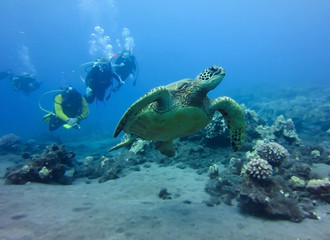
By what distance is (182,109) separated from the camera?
167 inches

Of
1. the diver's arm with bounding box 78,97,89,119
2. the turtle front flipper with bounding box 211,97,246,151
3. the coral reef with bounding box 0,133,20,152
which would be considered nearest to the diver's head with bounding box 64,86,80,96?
the diver's arm with bounding box 78,97,89,119

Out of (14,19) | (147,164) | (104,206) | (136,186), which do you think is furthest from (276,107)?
(14,19)

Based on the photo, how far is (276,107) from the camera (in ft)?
70.9

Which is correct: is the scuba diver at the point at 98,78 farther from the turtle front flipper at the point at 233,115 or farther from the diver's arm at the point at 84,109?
the turtle front flipper at the point at 233,115

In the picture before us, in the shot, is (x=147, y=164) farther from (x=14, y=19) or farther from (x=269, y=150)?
(x=14, y=19)

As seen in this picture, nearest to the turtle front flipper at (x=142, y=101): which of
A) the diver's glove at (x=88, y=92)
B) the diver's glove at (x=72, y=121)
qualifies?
the diver's glove at (x=72, y=121)

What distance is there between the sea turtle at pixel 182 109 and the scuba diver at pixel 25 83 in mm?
19648

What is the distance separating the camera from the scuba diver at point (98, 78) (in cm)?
1144

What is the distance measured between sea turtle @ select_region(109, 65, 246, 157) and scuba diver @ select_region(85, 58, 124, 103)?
7.82m

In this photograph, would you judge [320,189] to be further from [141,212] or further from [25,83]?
[25,83]

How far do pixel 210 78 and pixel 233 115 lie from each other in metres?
1.35

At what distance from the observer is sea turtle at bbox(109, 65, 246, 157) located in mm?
4009

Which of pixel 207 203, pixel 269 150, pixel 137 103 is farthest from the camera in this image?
pixel 269 150

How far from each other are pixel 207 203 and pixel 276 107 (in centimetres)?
2105
